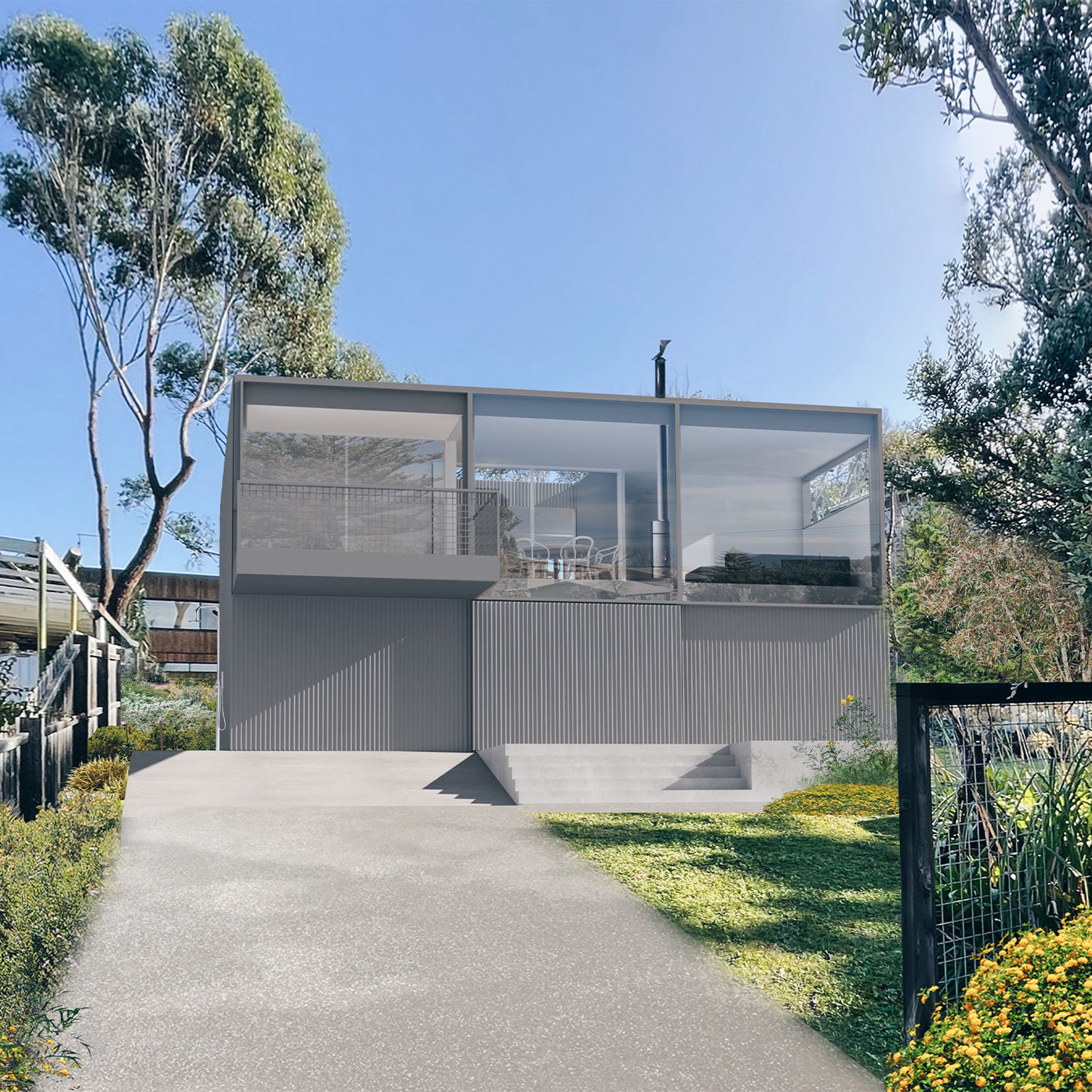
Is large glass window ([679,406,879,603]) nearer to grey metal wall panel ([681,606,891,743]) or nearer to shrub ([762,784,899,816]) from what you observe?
grey metal wall panel ([681,606,891,743])

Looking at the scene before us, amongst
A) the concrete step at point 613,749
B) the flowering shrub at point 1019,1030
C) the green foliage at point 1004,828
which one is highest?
the green foliage at point 1004,828

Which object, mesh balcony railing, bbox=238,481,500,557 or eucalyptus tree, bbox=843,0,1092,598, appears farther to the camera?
mesh balcony railing, bbox=238,481,500,557

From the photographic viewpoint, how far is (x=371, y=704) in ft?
49.9

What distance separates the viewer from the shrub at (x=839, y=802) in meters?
10.9

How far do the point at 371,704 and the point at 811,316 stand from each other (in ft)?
62.5

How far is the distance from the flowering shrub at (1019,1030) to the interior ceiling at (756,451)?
12.2m

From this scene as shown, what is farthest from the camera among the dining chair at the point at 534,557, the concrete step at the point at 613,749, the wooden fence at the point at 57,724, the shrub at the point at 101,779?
the dining chair at the point at 534,557

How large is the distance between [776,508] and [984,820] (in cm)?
1183

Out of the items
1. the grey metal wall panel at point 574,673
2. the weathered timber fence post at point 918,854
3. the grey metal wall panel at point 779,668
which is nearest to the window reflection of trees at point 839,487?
the grey metal wall panel at point 779,668

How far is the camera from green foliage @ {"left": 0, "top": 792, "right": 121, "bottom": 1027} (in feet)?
17.0

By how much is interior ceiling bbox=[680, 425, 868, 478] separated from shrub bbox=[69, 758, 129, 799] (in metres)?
8.58

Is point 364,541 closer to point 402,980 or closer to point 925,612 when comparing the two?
point 402,980

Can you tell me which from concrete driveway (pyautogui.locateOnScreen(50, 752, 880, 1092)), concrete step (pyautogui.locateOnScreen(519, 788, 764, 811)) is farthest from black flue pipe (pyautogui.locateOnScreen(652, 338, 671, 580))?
concrete driveway (pyautogui.locateOnScreen(50, 752, 880, 1092))

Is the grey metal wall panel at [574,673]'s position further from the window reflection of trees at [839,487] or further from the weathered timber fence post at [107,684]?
the weathered timber fence post at [107,684]
